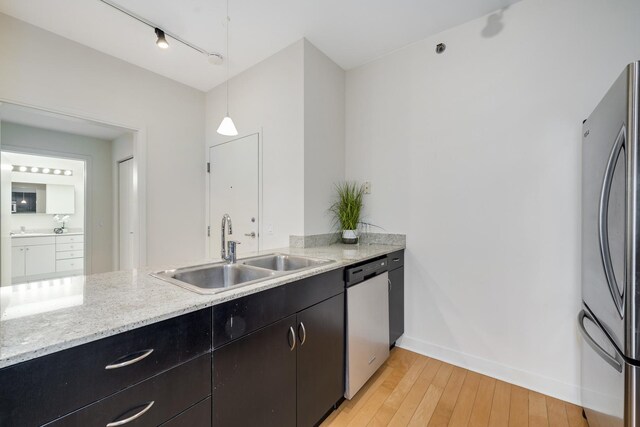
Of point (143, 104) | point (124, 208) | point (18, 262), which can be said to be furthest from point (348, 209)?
point (18, 262)

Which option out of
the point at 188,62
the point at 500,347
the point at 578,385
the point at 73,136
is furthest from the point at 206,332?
the point at 73,136

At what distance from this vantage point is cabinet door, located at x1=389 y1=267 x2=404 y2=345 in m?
2.12

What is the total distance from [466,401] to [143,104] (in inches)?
150

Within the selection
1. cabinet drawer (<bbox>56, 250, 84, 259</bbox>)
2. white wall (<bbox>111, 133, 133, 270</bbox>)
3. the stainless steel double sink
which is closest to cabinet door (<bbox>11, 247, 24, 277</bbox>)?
cabinet drawer (<bbox>56, 250, 84, 259</bbox>)

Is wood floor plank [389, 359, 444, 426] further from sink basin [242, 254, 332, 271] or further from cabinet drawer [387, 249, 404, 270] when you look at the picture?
sink basin [242, 254, 332, 271]

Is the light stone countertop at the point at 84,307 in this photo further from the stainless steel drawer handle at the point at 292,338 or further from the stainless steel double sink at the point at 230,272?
the stainless steel drawer handle at the point at 292,338

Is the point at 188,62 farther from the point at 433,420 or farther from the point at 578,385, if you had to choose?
the point at 578,385

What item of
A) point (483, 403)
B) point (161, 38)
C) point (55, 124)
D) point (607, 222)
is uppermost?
point (161, 38)

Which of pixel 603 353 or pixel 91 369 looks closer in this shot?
pixel 91 369

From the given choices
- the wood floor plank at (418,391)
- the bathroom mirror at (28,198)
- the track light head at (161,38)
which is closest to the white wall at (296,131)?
the track light head at (161,38)

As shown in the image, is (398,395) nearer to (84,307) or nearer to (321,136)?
(84,307)

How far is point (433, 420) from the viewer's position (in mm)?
1520

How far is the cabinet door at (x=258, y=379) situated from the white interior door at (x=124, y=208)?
3.80 m

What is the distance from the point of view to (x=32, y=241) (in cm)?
465
